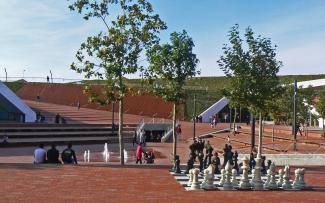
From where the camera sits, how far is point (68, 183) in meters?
15.5

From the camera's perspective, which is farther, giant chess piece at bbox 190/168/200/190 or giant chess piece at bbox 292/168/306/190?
giant chess piece at bbox 292/168/306/190

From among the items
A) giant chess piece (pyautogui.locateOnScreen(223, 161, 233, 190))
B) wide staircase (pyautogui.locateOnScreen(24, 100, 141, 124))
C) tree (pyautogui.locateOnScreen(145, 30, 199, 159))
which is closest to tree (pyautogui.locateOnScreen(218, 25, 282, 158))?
tree (pyautogui.locateOnScreen(145, 30, 199, 159))

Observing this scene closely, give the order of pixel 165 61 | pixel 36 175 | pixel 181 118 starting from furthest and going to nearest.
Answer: pixel 181 118 < pixel 165 61 < pixel 36 175

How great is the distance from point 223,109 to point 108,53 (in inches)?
1950

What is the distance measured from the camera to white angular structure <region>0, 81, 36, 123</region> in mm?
49688

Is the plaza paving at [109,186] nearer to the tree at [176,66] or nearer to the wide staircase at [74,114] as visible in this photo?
the tree at [176,66]

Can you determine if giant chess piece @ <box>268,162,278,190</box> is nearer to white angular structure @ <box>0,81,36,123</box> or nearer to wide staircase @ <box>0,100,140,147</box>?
wide staircase @ <box>0,100,140,147</box>

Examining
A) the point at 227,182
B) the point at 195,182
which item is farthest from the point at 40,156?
the point at 227,182

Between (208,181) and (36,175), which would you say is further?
(36,175)

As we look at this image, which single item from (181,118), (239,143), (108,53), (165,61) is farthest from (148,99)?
(108,53)

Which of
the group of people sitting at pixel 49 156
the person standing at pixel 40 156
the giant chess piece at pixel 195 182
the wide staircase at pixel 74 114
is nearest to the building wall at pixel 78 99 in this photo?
the wide staircase at pixel 74 114

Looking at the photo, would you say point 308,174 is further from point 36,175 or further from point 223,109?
point 223,109

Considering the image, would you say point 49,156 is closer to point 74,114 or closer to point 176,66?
point 176,66

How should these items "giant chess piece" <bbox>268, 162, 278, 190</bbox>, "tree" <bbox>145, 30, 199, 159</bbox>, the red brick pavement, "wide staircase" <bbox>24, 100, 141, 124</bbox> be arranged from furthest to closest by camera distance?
1. "wide staircase" <bbox>24, 100, 141, 124</bbox>
2. "tree" <bbox>145, 30, 199, 159</bbox>
3. "giant chess piece" <bbox>268, 162, 278, 190</bbox>
4. the red brick pavement
